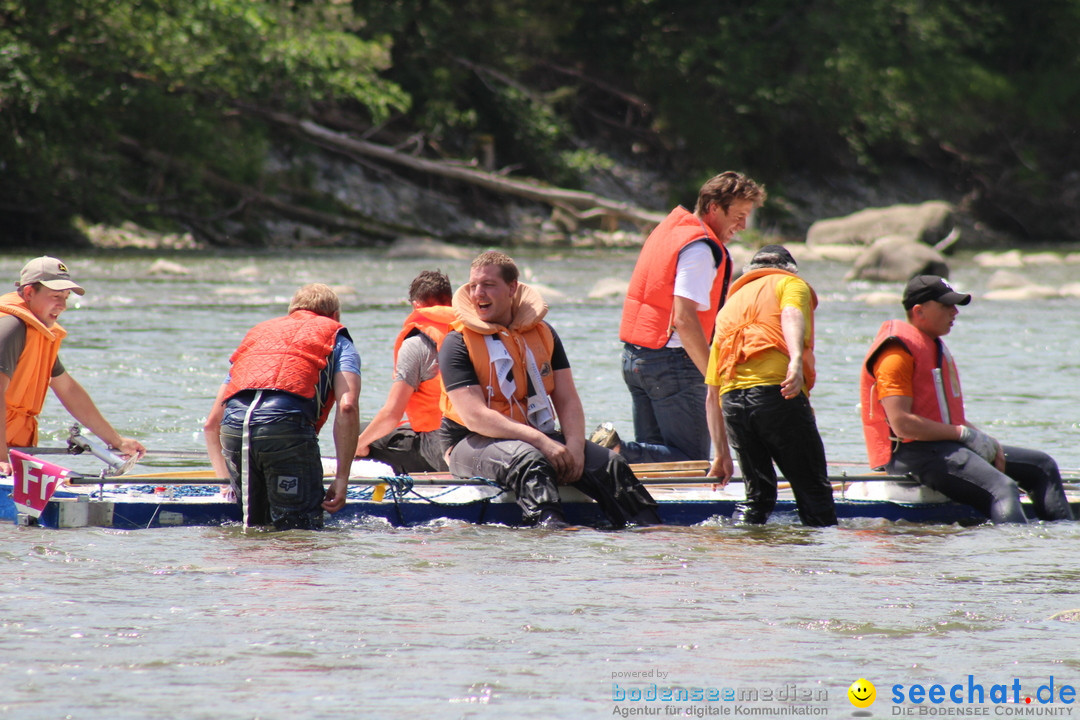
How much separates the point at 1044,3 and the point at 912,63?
5076mm

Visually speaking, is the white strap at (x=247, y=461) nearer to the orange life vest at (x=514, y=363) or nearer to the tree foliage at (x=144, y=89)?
the orange life vest at (x=514, y=363)

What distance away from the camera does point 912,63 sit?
1391 inches

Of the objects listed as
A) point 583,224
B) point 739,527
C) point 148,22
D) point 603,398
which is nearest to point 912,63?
point 583,224

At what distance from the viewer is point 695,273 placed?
20.0 ft

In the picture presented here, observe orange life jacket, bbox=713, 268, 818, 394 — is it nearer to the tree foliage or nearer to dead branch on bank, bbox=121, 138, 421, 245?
the tree foliage

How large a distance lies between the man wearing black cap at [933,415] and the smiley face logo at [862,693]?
2.38m

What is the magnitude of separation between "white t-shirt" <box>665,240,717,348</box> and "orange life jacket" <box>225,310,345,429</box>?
1.52m

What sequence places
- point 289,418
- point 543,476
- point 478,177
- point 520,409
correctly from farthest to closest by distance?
point 478,177 → point 520,409 → point 543,476 → point 289,418

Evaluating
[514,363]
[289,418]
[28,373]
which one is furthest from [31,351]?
[514,363]

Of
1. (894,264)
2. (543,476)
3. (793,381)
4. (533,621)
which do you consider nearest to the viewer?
(533,621)

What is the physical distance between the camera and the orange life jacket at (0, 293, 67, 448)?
5953 millimetres

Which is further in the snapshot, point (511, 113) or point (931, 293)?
point (511, 113)

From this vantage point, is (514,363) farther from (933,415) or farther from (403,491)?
(933,415)

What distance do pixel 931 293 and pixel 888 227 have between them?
873 inches
